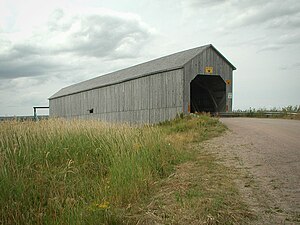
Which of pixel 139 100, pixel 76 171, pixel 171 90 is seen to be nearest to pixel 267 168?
pixel 76 171

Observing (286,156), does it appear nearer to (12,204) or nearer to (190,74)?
(12,204)

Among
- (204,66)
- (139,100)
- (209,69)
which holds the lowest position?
(139,100)

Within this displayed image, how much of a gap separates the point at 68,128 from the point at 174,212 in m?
6.20

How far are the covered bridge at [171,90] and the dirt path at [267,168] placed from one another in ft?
30.5

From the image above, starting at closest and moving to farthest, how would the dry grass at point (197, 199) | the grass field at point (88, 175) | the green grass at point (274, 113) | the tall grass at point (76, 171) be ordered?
1. the dry grass at point (197, 199)
2. the grass field at point (88, 175)
3. the tall grass at point (76, 171)
4. the green grass at point (274, 113)

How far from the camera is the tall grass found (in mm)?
5230

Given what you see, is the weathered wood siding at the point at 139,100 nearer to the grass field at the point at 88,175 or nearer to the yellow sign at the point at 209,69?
the yellow sign at the point at 209,69

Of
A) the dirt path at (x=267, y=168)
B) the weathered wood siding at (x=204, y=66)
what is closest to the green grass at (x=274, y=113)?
the weathered wood siding at (x=204, y=66)

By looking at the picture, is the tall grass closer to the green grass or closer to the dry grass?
the dry grass

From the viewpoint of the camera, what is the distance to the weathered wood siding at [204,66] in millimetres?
21203

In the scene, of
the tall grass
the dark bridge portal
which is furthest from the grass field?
the dark bridge portal

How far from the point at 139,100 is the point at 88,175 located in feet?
60.6

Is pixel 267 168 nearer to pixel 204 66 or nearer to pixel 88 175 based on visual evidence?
pixel 88 175

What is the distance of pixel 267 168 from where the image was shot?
693 cm
